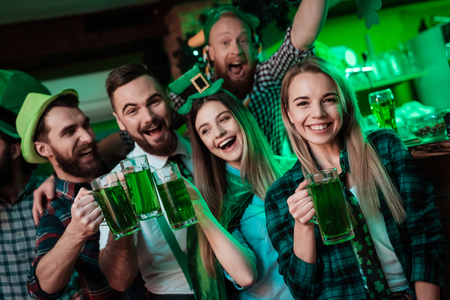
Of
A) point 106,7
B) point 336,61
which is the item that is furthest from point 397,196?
point 106,7

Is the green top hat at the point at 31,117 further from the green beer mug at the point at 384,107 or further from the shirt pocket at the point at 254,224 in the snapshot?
the green beer mug at the point at 384,107

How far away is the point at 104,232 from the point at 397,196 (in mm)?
1368

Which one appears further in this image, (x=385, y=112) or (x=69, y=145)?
(x=69, y=145)

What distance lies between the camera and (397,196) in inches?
58.3

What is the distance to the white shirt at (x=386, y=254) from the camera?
1.48 m

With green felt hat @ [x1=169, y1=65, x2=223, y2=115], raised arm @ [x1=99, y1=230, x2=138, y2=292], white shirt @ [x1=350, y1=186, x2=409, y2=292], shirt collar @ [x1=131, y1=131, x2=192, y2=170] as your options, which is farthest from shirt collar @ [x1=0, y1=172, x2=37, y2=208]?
white shirt @ [x1=350, y1=186, x2=409, y2=292]

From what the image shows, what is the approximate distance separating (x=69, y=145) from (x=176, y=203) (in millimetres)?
1007

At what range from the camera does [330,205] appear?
127 cm

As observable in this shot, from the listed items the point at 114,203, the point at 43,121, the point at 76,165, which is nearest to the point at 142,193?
the point at 114,203

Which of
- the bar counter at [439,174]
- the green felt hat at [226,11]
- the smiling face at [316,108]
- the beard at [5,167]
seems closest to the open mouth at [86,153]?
the beard at [5,167]

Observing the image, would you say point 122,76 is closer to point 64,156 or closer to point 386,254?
point 64,156

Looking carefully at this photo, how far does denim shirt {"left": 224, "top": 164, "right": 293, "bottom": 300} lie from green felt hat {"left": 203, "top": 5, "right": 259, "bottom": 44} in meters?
1.17

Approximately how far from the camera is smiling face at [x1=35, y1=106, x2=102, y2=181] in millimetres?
2213

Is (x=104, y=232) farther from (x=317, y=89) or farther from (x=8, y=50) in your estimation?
(x=8, y=50)
